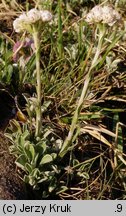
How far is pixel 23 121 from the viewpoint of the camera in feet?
7.87

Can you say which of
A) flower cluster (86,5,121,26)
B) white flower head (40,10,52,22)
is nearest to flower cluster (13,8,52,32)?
white flower head (40,10,52,22)

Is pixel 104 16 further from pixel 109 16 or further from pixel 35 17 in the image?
pixel 35 17

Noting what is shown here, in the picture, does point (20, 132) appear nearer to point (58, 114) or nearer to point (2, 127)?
point (2, 127)

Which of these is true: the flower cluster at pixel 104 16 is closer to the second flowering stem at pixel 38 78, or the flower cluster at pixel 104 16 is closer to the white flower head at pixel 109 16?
the white flower head at pixel 109 16

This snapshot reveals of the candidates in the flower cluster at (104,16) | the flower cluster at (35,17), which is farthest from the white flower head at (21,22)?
the flower cluster at (104,16)

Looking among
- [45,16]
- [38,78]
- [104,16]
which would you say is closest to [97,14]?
[104,16]

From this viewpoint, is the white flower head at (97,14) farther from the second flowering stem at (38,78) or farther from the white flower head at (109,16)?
the second flowering stem at (38,78)

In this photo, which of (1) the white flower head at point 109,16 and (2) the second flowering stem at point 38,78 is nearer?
(1) the white flower head at point 109,16

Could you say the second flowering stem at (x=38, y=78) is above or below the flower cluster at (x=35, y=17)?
below

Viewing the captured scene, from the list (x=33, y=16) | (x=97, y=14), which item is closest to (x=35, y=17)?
(x=33, y=16)

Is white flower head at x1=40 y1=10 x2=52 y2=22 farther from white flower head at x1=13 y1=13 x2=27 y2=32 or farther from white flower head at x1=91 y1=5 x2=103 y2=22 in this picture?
white flower head at x1=91 y1=5 x2=103 y2=22

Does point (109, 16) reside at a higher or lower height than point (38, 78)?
higher

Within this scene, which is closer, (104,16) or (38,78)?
(104,16)

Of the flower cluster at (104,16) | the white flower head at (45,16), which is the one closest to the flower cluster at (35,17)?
the white flower head at (45,16)
